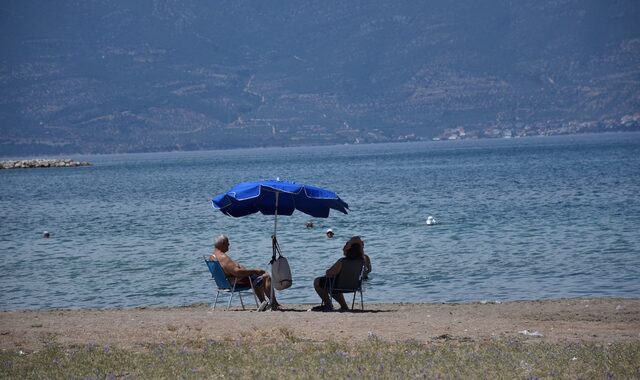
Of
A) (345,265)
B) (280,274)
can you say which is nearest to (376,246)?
(280,274)

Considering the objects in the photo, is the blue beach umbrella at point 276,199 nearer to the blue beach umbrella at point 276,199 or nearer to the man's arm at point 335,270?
the blue beach umbrella at point 276,199

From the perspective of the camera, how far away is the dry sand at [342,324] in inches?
482

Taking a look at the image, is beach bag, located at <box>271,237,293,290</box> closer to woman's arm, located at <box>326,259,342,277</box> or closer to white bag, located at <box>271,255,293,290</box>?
white bag, located at <box>271,255,293,290</box>

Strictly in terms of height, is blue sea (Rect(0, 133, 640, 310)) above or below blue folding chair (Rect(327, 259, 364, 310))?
below

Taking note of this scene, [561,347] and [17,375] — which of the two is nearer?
[17,375]

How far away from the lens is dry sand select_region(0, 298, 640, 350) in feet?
40.1

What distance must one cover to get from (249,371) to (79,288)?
10.2 m

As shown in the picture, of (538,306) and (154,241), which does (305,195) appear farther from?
(154,241)

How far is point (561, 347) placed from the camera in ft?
36.7

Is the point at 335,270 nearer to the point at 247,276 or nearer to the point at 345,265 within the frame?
the point at 345,265

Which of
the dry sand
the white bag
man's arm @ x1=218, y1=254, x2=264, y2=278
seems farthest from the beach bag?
the dry sand

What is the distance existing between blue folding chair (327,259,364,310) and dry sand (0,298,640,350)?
1.36 ft

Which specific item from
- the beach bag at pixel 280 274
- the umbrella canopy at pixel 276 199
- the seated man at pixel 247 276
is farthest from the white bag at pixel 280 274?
the umbrella canopy at pixel 276 199

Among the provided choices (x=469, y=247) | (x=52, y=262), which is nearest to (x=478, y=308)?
(x=469, y=247)
